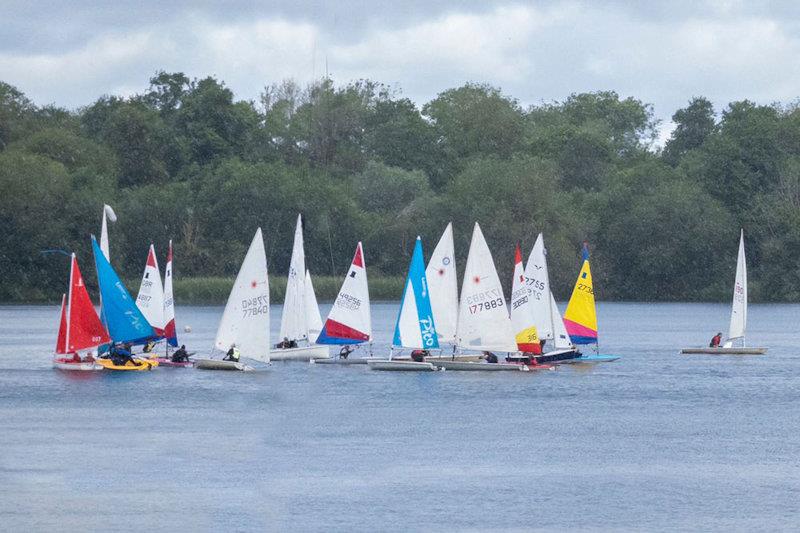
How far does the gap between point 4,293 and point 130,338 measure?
6964 cm

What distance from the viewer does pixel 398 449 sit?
45.4m

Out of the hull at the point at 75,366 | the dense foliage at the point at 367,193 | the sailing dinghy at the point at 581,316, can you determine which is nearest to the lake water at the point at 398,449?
the hull at the point at 75,366

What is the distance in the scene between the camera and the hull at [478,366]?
6241 cm

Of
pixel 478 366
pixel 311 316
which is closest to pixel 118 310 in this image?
pixel 311 316

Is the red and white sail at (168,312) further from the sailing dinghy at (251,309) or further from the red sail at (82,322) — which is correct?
the sailing dinghy at (251,309)

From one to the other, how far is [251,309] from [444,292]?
25.3 feet

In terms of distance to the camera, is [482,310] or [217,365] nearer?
[482,310]

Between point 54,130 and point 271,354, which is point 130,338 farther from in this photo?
point 54,130

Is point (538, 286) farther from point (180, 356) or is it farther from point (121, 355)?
point (121, 355)

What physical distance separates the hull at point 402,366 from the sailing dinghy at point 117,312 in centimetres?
894

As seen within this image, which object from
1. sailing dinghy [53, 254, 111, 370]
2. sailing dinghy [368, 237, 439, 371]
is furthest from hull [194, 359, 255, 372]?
sailing dinghy [368, 237, 439, 371]

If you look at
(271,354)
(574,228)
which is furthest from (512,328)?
(574,228)

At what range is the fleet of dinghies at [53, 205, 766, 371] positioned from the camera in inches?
2397

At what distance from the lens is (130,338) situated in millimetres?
61844
